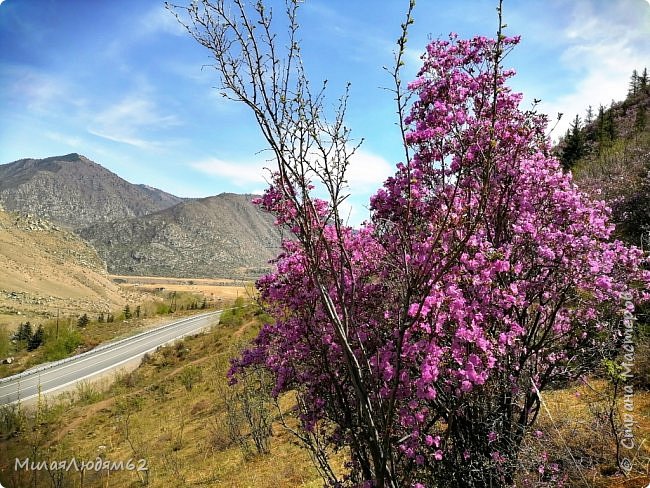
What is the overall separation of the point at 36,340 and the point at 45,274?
2774 centimetres

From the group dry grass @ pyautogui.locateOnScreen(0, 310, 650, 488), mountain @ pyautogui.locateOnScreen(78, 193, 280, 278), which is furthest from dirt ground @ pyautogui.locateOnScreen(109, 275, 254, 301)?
dry grass @ pyautogui.locateOnScreen(0, 310, 650, 488)

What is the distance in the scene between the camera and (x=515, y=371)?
12.9 ft

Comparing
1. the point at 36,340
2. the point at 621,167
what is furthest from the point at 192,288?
the point at 621,167

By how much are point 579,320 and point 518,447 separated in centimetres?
176

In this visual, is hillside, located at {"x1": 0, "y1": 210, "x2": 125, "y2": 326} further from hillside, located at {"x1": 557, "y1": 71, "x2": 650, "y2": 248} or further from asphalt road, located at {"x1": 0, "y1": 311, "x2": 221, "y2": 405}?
hillside, located at {"x1": 557, "y1": 71, "x2": 650, "y2": 248}

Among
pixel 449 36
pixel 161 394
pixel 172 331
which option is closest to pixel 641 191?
pixel 449 36

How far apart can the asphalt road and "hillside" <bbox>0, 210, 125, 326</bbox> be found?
12706 mm

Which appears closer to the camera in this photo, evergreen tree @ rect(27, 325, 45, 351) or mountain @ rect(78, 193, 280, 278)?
evergreen tree @ rect(27, 325, 45, 351)

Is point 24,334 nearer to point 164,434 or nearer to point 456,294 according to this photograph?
point 164,434

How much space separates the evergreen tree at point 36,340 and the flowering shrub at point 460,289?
36.2 metres

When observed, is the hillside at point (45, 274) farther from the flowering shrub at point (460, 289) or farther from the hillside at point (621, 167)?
the hillside at point (621, 167)

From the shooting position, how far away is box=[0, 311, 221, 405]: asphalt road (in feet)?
72.2

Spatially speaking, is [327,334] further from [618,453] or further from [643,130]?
[643,130]

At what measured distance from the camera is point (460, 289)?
122 inches
